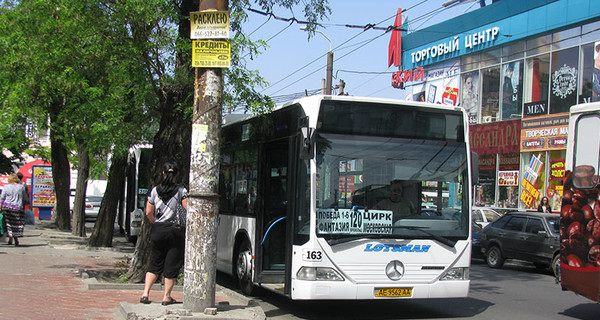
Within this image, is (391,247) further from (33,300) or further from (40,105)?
(40,105)

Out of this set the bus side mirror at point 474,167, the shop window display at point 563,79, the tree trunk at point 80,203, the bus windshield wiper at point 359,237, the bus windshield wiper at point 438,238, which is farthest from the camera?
the shop window display at point 563,79

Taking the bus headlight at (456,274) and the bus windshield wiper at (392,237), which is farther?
the bus headlight at (456,274)

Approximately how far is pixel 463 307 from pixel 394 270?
90.9 inches

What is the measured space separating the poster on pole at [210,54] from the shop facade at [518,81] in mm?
20237

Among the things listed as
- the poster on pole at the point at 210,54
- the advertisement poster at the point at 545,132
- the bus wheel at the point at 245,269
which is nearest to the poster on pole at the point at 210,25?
the poster on pole at the point at 210,54

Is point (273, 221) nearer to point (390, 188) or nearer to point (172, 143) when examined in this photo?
point (172, 143)

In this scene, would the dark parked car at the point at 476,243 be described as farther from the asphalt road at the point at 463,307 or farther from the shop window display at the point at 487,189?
the shop window display at the point at 487,189

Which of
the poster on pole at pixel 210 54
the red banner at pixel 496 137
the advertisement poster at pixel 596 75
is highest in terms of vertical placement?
the advertisement poster at pixel 596 75

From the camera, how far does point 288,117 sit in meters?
9.25

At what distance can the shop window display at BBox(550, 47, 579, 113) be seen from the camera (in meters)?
25.1

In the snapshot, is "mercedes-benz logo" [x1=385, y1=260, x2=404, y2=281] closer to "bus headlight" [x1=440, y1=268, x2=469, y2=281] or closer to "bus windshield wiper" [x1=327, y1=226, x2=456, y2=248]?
"bus windshield wiper" [x1=327, y1=226, x2=456, y2=248]

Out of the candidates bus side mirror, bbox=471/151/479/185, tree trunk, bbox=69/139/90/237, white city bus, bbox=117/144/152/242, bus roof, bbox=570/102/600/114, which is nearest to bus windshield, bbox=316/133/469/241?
bus side mirror, bbox=471/151/479/185

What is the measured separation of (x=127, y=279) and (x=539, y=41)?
2250 centimetres

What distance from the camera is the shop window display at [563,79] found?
82.4 feet
